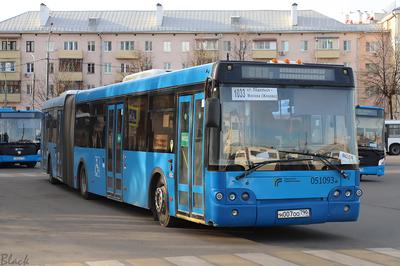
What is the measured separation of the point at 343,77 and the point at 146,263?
4.63m

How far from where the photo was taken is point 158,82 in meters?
13.2

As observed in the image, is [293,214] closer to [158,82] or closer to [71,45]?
[158,82]

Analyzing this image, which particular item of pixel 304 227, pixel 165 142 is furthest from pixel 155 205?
pixel 304 227

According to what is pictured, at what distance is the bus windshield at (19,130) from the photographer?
3406cm

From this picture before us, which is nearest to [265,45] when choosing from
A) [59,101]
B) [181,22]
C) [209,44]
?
[209,44]

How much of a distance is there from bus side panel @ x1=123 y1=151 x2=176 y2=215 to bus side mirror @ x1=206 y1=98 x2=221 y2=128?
212 cm

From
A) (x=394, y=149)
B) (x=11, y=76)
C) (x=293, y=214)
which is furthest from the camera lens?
(x=11, y=76)

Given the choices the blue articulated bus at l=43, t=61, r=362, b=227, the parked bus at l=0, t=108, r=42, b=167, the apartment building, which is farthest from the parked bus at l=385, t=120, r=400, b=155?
the blue articulated bus at l=43, t=61, r=362, b=227

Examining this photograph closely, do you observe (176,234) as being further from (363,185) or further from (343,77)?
(363,185)

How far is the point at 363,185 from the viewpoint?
84.0 ft

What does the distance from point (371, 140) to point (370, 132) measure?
1.05ft

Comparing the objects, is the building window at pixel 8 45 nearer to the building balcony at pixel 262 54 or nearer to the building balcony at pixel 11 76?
the building balcony at pixel 11 76

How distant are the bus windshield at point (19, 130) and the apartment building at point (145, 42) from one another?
53712 millimetres

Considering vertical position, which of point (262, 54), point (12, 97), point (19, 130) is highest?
point (262, 54)
